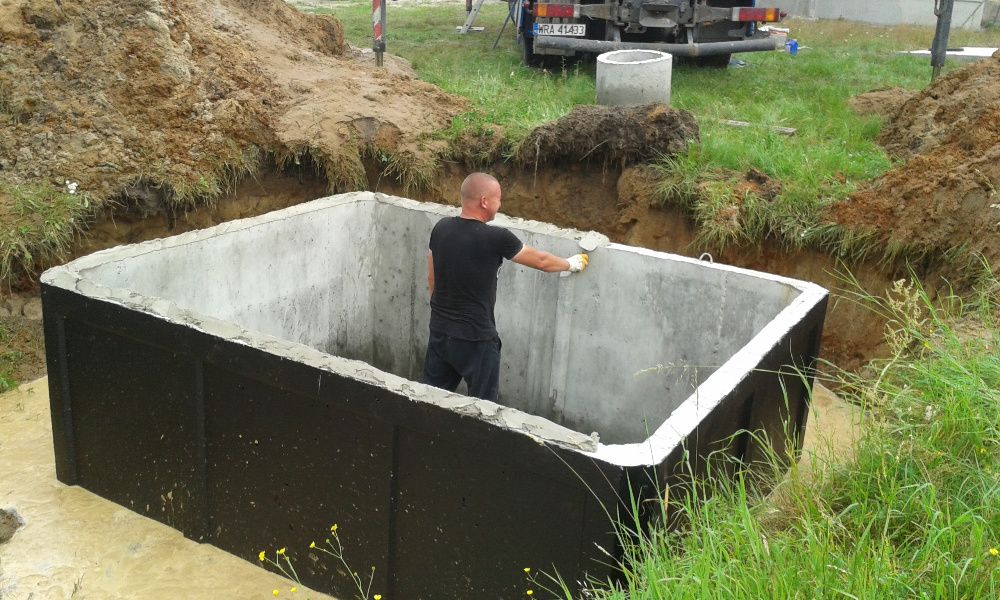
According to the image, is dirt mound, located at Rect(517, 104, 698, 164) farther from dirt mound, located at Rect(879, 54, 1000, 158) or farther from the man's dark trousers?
the man's dark trousers

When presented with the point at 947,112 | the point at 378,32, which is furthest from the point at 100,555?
the point at 947,112

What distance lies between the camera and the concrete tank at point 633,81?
924 centimetres

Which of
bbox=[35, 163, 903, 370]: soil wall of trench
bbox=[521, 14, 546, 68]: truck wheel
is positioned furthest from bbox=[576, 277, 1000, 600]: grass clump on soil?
bbox=[521, 14, 546, 68]: truck wheel

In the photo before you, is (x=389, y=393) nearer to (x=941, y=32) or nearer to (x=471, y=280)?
(x=471, y=280)

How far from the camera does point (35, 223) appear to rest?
7211 millimetres

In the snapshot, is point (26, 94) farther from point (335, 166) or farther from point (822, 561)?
point (822, 561)

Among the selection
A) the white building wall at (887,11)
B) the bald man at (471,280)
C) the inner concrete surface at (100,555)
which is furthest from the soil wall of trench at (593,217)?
the white building wall at (887,11)

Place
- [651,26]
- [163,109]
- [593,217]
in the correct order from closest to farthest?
[163,109] → [593,217] → [651,26]

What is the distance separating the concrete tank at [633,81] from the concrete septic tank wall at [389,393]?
10.1 ft

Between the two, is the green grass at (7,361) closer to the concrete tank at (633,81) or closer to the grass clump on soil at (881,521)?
the grass clump on soil at (881,521)

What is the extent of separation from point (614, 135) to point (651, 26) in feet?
13.4

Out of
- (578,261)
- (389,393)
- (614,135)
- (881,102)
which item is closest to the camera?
(389,393)

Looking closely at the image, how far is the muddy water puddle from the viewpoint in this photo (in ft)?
15.7

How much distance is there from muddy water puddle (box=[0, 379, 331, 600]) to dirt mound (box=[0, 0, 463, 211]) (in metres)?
2.89
